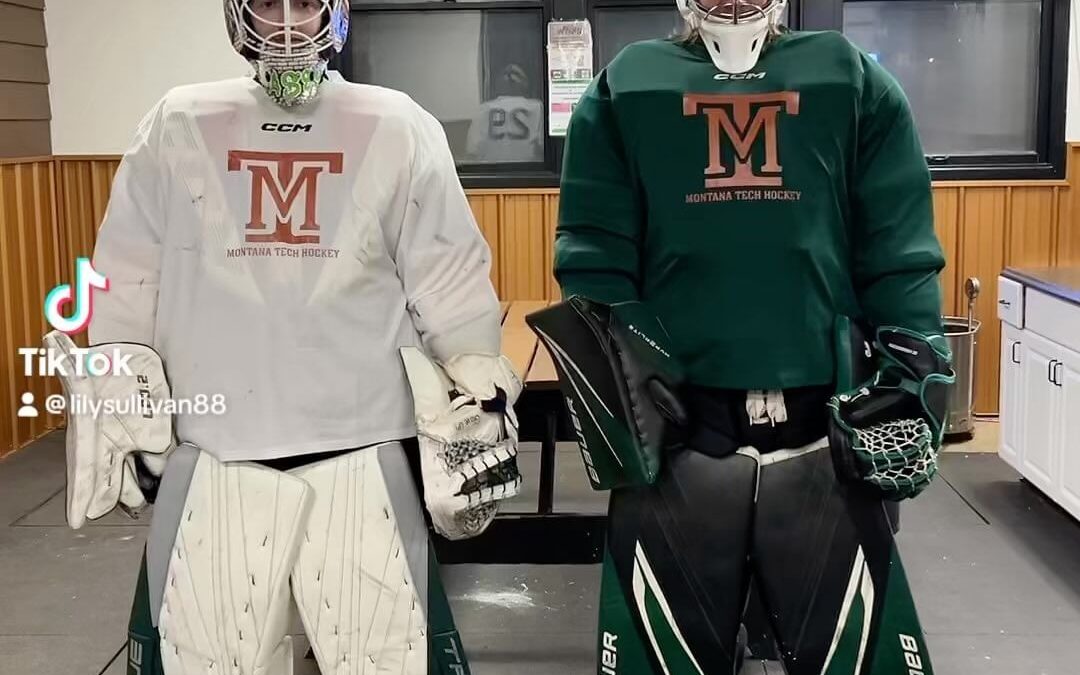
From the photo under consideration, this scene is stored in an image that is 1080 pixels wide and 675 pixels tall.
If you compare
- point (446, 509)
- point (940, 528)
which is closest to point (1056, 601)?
point (940, 528)

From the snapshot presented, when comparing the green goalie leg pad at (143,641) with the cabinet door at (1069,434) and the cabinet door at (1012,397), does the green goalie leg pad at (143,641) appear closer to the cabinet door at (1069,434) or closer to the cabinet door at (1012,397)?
the cabinet door at (1069,434)

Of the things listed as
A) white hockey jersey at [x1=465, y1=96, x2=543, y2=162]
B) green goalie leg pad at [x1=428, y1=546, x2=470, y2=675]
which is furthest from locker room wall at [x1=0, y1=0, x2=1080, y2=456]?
green goalie leg pad at [x1=428, y1=546, x2=470, y2=675]

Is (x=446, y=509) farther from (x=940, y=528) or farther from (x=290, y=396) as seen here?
(x=940, y=528)

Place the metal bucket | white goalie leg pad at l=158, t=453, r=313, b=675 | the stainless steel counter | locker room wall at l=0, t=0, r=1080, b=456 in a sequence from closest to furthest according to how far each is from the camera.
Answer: white goalie leg pad at l=158, t=453, r=313, b=675, the stainless steel counter, the metal bucket, locker room wall at l=0, t=0, r=1080, b=456

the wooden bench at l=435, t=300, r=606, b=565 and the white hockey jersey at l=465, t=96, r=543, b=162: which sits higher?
the white hockey jersey at l=465, t=96, r=543, b=162

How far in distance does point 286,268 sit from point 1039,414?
275cm

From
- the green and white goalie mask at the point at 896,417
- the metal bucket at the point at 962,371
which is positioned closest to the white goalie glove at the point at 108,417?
the green and white goalie mask at the point at 896,417

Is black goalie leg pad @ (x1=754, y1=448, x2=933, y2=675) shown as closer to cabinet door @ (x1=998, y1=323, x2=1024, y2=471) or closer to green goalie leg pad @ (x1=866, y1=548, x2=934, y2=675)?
green goalie leg pad @ (x1=866, y1=548, x2=934, y2=675)

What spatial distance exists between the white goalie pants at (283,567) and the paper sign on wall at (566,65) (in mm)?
3409

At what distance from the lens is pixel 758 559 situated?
169 cm

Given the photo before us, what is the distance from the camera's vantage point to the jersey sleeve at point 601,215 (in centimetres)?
A: 173

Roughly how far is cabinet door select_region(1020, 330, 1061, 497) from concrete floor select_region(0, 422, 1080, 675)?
17 centimetres

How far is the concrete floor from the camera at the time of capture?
279 cm

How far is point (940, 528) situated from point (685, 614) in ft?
7.30
